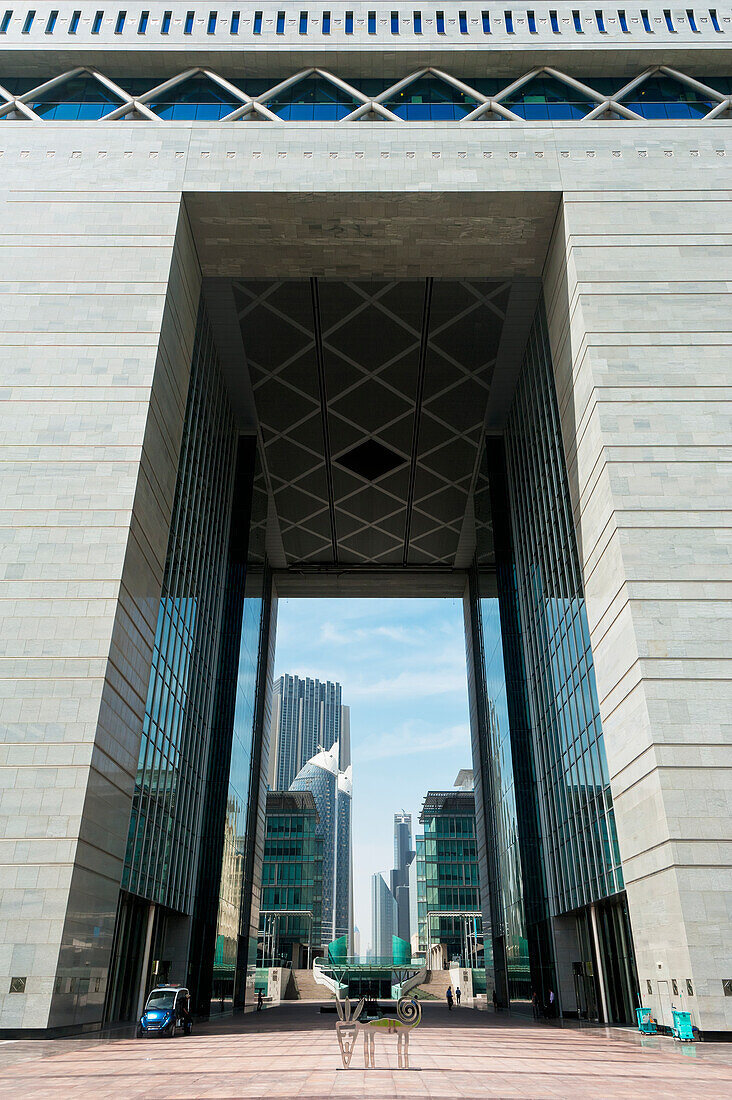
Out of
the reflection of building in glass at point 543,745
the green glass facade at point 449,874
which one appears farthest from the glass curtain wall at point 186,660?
the green glass facade at point 449,874

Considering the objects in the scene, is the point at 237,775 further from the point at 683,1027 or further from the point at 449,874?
the point at 449,874

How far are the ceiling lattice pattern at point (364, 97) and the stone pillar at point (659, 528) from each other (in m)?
5.49

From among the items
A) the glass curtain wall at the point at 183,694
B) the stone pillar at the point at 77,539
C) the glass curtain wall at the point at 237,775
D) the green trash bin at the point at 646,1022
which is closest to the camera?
the stone pillar at the point at 77,539

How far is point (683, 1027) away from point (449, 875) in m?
85.7

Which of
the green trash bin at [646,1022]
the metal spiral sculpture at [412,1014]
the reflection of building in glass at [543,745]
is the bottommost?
the green trash bin at [646,1022]

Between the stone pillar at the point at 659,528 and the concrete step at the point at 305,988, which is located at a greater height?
the stone pillar at the point at 659,528

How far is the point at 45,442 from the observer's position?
78.0 ft

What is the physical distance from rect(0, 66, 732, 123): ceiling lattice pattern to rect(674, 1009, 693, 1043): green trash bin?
28463 mm

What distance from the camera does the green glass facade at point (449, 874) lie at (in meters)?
95.2

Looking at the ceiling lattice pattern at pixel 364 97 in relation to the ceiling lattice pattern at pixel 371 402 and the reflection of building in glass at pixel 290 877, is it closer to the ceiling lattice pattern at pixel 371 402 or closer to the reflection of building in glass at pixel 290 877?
the ceiling lattice pattern at pixel 371 402

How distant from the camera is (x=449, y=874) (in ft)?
324

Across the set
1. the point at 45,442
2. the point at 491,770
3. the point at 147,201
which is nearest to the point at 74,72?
the point at 147,201

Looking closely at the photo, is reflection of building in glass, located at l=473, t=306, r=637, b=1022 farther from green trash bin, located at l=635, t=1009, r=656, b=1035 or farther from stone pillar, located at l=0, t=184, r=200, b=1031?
stone pillar, located at l=0, t=184, r=200, b=1031

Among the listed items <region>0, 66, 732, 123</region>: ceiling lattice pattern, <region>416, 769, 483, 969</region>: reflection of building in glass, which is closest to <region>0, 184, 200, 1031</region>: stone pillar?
<region>0, 66, 732, 123</region>: ceiling lattice pattern
